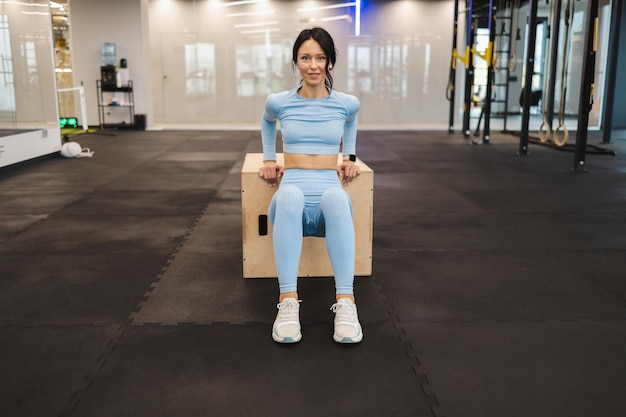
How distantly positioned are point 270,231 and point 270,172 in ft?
0.95

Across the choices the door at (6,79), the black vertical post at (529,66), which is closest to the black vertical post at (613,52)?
the black vertical post at (529,66)

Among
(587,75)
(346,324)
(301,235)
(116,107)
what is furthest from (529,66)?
(116,107)

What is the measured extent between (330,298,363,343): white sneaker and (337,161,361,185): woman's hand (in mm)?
518

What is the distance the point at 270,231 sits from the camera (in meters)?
2.51

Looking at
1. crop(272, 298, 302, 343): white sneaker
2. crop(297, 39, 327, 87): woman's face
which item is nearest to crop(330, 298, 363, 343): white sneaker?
crop(272, 298, 302, 343): white sneaker

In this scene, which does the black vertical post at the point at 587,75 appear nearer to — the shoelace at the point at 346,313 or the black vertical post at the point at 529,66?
the black vertical post at the point at 529,66

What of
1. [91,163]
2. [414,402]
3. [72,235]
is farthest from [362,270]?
[91,163]

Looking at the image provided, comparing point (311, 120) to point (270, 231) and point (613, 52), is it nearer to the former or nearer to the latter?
point (270, 231)

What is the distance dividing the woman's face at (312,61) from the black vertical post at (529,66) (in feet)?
17.4

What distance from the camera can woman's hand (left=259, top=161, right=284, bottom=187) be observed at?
7.66 feet

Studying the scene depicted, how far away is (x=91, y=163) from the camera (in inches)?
248

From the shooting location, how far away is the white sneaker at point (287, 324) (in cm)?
192

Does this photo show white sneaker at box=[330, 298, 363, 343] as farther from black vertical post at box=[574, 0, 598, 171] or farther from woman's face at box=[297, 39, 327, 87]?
black vertical post at box=[574, 0, 598, 171]

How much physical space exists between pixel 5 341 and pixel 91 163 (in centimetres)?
464
